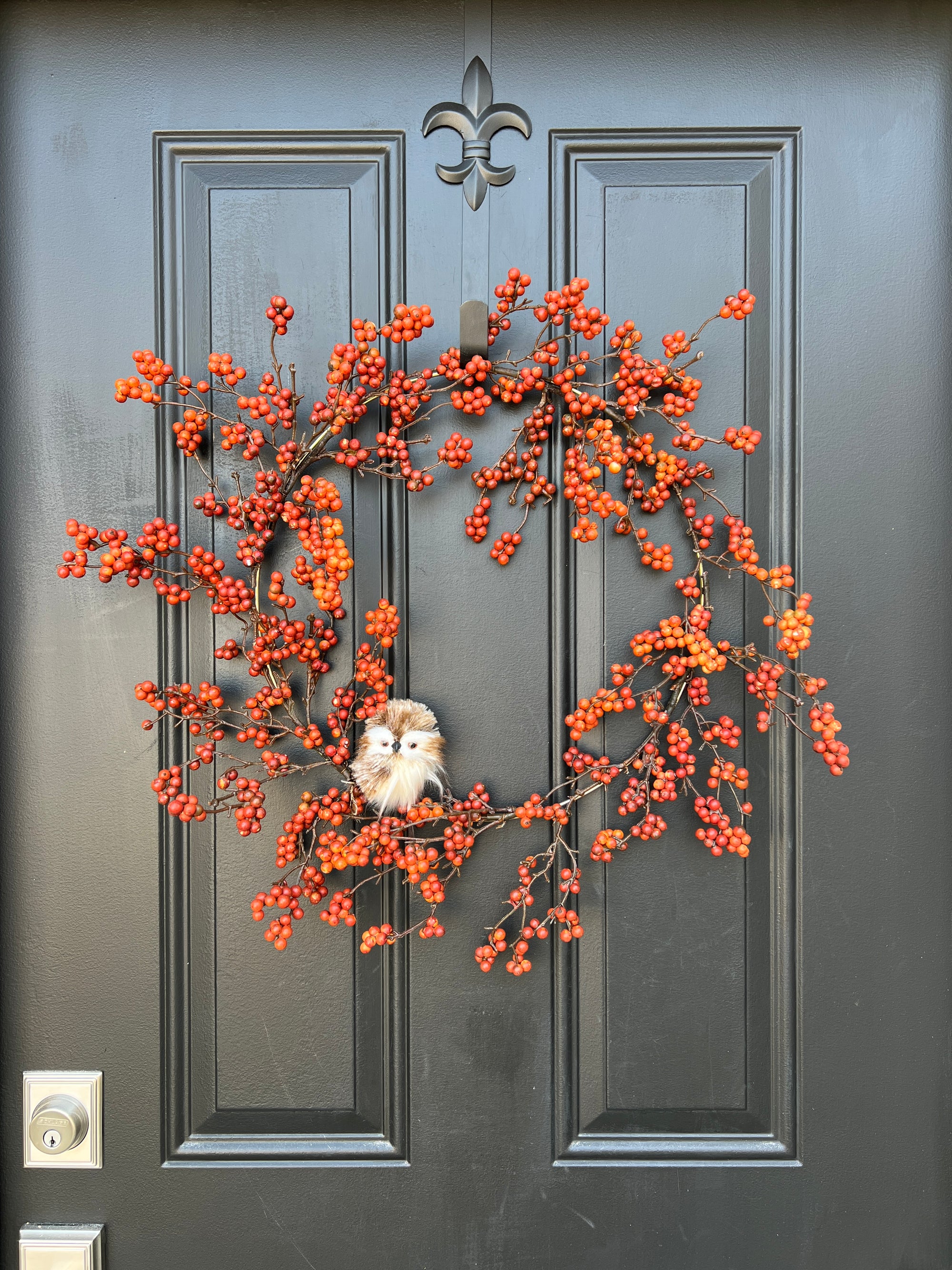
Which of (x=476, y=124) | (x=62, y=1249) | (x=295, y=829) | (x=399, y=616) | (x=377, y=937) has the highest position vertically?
(x=476, y=124)

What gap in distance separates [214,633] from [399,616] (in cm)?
20

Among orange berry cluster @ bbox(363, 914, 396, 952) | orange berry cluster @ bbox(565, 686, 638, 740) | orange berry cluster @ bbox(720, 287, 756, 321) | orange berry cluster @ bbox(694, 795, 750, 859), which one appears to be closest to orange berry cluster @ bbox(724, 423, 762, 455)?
orange berry cluster @ bbox(720, 287, 756, 321)

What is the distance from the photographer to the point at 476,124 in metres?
0.87

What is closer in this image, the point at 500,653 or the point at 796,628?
the point at 796,628

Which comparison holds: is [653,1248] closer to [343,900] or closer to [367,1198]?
[367,1198]

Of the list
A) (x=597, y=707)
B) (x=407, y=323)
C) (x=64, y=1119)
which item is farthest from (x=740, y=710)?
(x=64, y=1119)

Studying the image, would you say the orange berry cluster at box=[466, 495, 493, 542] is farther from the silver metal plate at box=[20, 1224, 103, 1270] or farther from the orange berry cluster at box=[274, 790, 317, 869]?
the silver metal plate at box=[20, 1224, 103, 1270]

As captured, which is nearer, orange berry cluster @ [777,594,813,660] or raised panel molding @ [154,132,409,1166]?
orange berry cluster @ [777,594,813,660]

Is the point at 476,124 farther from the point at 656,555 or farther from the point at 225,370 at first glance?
the point at 656,555

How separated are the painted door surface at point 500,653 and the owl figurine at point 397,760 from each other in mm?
60

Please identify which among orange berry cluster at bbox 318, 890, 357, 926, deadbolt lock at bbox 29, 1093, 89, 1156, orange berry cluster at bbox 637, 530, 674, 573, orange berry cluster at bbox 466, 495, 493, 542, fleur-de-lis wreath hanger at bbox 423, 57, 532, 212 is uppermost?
fleur-de-lis wreath hanger at bbox 423, 57, 532, 212

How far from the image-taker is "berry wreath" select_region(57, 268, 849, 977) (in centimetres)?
81

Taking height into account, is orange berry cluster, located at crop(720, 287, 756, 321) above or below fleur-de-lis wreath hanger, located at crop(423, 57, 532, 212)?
below

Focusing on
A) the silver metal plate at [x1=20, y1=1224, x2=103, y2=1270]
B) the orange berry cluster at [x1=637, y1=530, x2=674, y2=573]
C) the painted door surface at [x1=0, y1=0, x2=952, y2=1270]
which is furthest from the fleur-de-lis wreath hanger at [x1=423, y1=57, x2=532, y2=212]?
the silver metal plate at [x1=20, y1=1224, x2=103, y2=1270]
